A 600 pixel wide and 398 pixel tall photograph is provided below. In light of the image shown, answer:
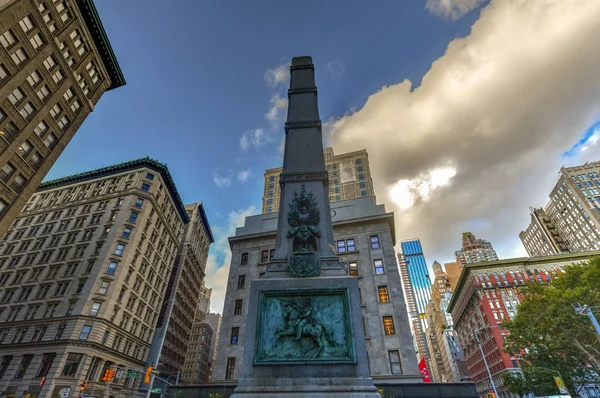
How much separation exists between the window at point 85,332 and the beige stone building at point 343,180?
160 ft

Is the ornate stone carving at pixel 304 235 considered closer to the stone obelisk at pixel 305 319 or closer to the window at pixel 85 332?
the stone obelisk at pixel 305 319

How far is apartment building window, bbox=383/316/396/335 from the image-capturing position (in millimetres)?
28938

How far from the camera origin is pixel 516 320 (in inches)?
1284

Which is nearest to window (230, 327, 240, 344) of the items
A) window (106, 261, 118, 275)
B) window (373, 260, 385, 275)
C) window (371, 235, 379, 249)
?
window (373, 260, 385, 275)

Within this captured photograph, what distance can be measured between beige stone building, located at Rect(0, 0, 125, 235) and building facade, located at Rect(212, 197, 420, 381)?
2546 cm

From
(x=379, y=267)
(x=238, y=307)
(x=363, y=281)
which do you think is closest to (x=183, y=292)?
(x=238, y=307)

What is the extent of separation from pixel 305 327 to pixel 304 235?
3.61m

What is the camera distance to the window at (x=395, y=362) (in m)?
27.0

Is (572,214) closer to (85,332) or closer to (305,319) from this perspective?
(305,319)

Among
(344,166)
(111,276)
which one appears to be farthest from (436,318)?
(111,276)

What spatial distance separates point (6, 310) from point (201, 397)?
4518 centimetres

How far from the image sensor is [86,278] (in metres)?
44.9

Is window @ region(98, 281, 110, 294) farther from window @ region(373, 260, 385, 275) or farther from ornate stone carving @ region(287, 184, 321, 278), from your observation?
ornate stone carving @ region(287, 184, 321, 278)

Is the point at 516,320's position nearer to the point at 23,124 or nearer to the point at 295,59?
the point at 295,59
